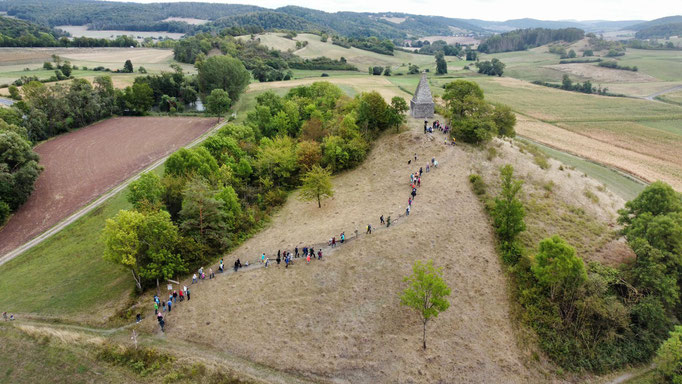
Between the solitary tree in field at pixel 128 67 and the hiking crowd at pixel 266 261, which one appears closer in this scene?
the hiking crowd at pixel 266 261

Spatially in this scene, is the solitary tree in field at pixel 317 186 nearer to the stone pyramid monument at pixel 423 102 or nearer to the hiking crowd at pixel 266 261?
the hiking crowd at pixel 266 261

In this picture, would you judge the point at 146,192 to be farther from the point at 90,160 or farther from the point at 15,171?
the point at 90,160

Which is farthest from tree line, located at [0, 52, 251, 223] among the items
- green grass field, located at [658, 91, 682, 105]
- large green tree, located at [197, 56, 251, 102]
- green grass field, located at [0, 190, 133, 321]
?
green grass field, located at [658, 91, 682, 105]

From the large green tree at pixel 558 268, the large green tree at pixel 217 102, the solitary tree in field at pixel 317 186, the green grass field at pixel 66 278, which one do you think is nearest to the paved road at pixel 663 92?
the large green tree at pixel 558 268

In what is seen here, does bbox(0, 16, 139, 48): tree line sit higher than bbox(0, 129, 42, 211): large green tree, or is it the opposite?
bbox(0, 16, 139, 48): tree line

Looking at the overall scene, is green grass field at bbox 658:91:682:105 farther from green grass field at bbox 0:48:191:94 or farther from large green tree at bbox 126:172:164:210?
green grass field at bbox 0:48:191:94

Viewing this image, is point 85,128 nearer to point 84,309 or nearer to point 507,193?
point 84,309
